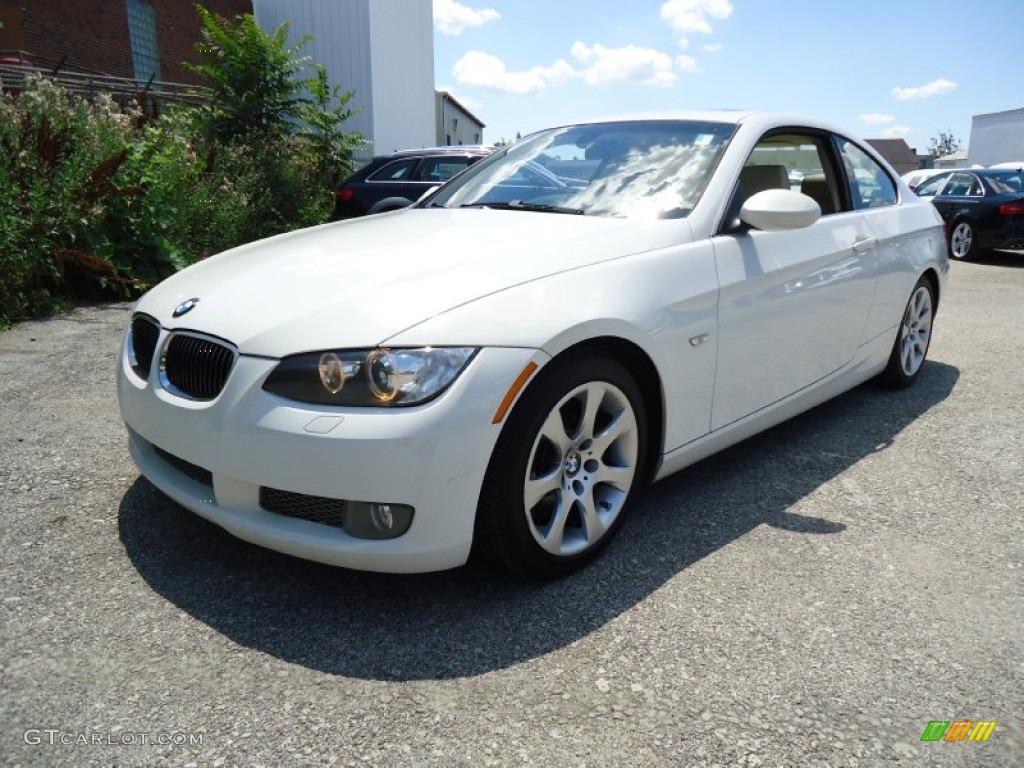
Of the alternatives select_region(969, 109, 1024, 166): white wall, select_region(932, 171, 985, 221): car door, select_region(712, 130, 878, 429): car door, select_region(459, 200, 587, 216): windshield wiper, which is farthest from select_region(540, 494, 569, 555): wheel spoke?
select_region(969, 109, 1024, 166): white wall

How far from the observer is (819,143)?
152 inches

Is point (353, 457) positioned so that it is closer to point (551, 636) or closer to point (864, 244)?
point (551, 636)

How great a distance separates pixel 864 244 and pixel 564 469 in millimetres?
2174

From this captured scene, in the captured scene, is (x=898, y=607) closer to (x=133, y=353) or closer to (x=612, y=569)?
(x=612, y=569)

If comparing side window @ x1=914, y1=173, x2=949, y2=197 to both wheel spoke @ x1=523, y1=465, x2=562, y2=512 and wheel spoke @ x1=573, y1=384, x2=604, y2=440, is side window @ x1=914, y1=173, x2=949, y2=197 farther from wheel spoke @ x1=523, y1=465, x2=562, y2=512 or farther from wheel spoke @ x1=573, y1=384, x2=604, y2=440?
wheel spoke @ x1=523, y1=465, x2=562, y2=512

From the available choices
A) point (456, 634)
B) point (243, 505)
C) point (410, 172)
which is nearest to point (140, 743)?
point (243, 505)

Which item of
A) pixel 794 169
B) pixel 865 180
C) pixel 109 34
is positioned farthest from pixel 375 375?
pixel 109 34

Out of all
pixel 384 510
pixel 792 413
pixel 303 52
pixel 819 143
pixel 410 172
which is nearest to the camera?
pixel 384 510

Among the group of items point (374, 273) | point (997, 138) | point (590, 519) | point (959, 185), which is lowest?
point (590, 519)

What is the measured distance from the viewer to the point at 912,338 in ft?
15.1

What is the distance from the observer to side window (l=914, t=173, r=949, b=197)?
12789 millimetres

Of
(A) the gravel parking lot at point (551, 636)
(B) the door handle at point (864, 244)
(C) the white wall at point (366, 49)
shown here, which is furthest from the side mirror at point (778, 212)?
(C) the white wall at point (366, 49)

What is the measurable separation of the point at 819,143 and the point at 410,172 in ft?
24.4

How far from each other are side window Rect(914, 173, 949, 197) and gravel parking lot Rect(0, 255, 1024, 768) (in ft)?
36.3
